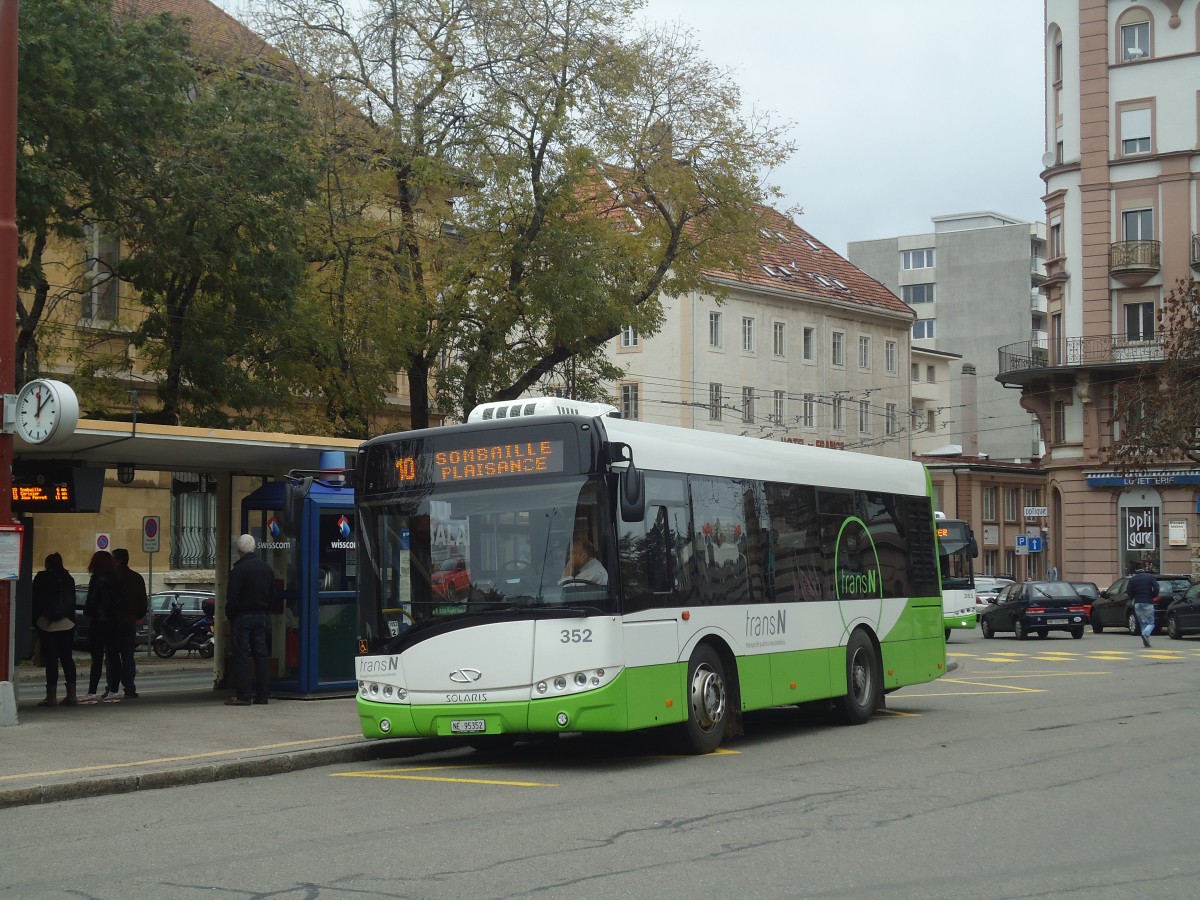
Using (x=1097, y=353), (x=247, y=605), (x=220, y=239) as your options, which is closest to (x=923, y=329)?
(x=1097, y=353)

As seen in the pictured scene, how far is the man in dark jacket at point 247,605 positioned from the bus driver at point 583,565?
5796 millimetres

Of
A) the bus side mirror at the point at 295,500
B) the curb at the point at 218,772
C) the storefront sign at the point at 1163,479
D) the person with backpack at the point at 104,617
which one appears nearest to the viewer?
the curb at the point at 218,772

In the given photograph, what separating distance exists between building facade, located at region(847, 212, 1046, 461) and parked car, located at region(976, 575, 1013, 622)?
32.8m

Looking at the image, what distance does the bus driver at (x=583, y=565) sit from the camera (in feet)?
40.6

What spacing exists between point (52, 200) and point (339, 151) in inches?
300

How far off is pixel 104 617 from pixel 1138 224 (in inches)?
1874

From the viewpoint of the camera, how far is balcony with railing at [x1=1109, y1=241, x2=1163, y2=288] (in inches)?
2219

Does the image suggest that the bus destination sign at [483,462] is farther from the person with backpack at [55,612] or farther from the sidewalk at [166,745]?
the person with backpack at [55,612]

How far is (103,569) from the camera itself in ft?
59.9

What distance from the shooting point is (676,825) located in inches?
375

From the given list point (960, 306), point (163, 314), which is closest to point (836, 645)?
point (163, 314)

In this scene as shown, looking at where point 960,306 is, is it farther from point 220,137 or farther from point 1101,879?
point 1101,879

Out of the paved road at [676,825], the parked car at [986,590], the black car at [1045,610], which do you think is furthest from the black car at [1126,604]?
the paved road at [676,825]

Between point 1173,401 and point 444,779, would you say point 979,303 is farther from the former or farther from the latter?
point 444,779
